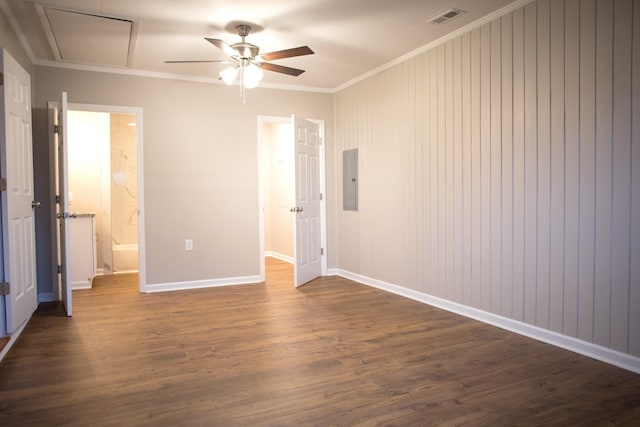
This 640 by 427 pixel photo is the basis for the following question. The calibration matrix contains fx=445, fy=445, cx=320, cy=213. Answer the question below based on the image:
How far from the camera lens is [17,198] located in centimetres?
341

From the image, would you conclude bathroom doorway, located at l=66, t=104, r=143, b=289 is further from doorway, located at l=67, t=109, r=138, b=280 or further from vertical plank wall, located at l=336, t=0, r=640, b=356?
vertical plank wall, located at l=336, t=0, r=640, b=356

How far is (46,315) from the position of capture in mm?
4180

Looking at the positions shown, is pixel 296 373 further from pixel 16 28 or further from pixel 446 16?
pixel 16 28

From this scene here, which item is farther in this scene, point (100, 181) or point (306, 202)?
point (100, 181)

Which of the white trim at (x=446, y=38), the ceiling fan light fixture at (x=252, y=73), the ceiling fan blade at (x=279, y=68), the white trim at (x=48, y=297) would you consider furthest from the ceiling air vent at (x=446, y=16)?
the white trim at (x=48, y=297)

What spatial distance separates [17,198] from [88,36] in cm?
161

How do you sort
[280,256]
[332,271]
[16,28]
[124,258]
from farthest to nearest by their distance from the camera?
[280,256]
[124,258]
[332,271]
[16,28]

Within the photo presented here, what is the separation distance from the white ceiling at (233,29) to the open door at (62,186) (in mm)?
596

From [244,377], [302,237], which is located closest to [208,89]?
[302,237]

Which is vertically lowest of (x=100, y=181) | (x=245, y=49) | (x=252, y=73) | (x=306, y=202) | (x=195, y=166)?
(x=306, y=202)

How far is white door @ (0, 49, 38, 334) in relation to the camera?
10.4 ft

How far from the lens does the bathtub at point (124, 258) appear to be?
6496mm

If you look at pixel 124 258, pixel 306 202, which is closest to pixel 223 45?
pixel 306 202

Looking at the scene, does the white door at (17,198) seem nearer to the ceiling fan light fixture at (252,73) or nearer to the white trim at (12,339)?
the white trim at (12,339)
